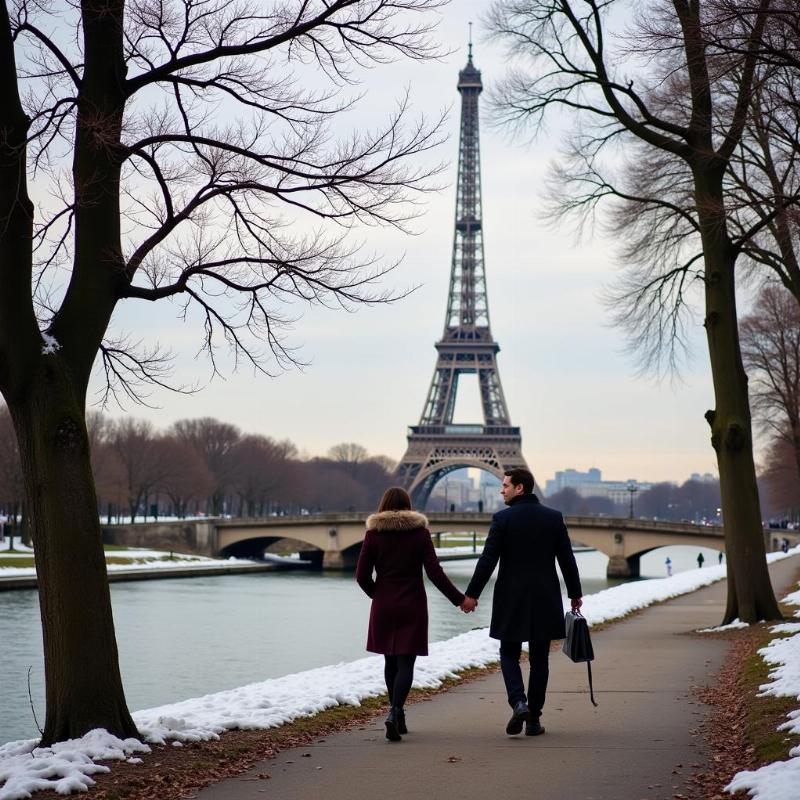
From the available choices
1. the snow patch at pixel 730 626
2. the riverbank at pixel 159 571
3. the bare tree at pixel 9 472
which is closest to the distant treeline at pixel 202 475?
the bare tree at pixel 9 472

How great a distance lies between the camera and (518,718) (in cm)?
823

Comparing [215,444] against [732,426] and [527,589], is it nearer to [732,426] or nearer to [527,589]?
[732,426]

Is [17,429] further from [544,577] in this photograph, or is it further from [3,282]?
[544,577]

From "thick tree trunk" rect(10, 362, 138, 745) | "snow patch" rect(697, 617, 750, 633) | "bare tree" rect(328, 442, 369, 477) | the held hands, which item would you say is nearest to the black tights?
the held hands

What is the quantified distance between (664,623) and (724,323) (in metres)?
5.79

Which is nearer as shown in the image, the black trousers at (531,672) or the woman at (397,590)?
the woman at (397,590)

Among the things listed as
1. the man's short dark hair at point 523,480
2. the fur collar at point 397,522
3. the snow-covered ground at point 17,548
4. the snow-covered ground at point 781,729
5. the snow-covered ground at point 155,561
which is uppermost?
the man's short dark hair at point 523,480

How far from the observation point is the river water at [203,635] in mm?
21219

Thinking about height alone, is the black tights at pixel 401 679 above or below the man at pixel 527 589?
below

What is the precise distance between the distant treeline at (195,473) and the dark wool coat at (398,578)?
5084 centimetres

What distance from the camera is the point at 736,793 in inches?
246

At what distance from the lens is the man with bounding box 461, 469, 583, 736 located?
837cm

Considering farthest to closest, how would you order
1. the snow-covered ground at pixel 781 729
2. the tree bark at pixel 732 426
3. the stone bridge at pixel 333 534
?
1. the stone bridge at pixel 333 534
2. the tree bark at pixel 732 426
3. the snow-covered ground at pixel 781 729

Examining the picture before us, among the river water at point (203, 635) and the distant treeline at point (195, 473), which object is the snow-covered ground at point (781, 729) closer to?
the river water at point (203, 635)
